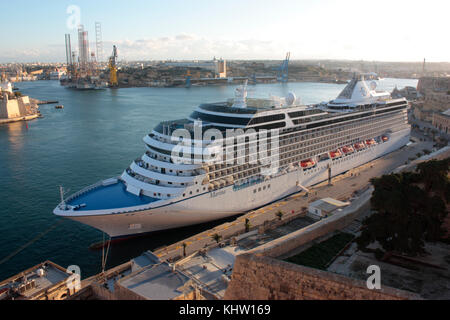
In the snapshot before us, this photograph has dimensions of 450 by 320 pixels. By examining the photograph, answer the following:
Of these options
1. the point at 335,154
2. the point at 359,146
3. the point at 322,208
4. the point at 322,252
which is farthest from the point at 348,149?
the point at 322,252

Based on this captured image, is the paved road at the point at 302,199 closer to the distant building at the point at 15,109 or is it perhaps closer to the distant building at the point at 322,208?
the distant building at the point at 322,208

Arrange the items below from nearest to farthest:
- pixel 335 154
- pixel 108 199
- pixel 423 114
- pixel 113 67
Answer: pixel 108 199, pixel 335 154, pixel 423 114, pixel 113 67

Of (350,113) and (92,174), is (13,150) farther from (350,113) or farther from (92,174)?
(350,113)

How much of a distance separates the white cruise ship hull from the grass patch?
16.6ft

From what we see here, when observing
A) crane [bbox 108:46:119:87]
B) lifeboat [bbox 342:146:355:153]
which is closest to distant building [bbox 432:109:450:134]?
lifeboat [bbox 342:146:355:153]

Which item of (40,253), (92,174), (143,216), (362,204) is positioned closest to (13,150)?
(92,174)

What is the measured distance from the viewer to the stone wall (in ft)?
17.4

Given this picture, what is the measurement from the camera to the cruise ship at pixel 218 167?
13336mm

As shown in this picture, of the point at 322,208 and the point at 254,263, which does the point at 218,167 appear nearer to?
the point at 322,208

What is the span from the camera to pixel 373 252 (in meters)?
9.59

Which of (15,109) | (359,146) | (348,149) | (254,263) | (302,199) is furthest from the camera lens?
(15,109)

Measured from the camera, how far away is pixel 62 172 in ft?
74.7

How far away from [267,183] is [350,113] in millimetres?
8254

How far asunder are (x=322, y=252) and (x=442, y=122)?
95.0ft
